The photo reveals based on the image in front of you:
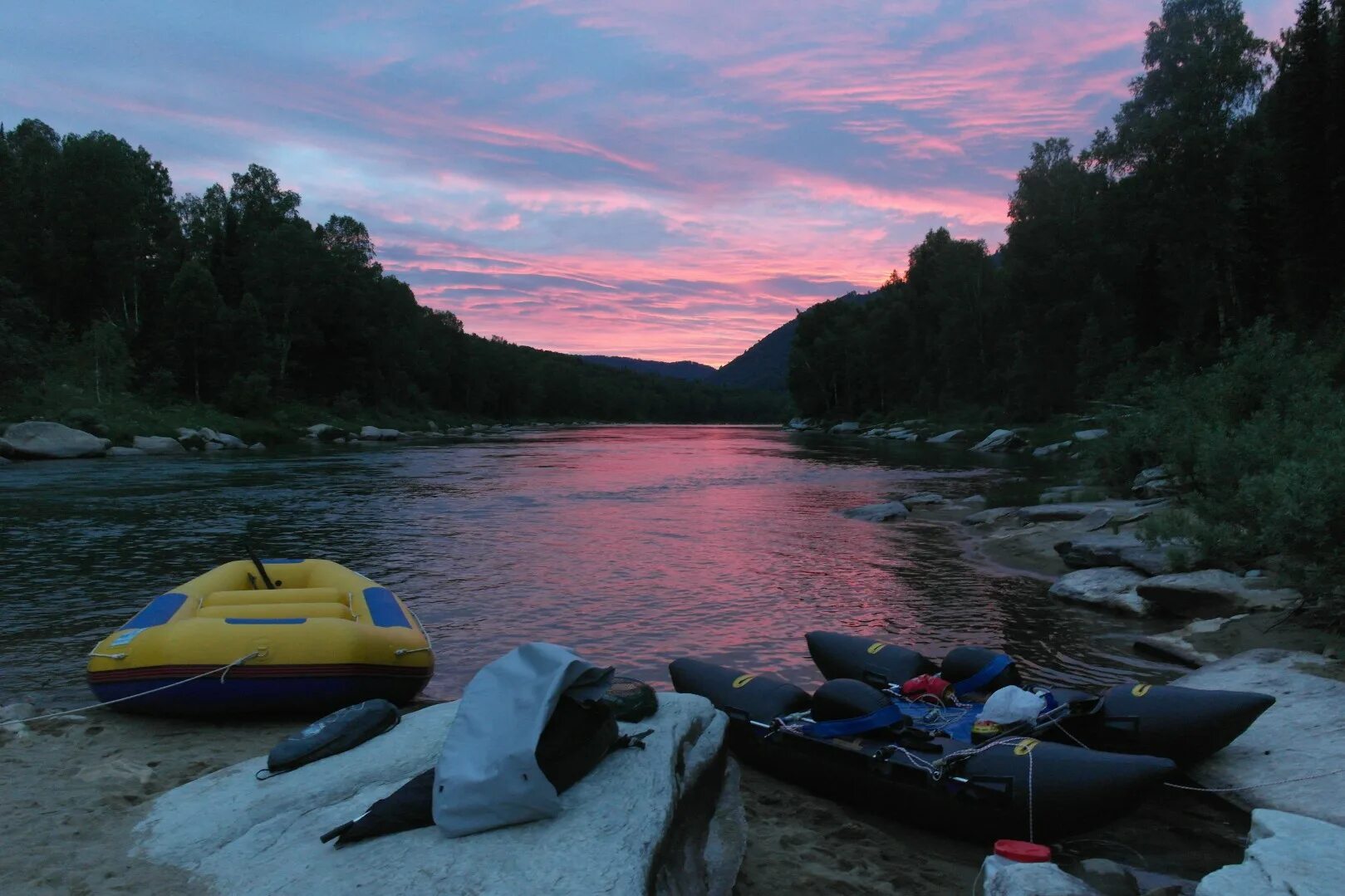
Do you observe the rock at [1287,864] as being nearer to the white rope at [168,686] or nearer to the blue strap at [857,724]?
the blue strap at [857,724]

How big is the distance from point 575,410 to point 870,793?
126636 mm

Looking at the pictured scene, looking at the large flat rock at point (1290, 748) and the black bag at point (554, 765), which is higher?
the black bag at point (554, 765)

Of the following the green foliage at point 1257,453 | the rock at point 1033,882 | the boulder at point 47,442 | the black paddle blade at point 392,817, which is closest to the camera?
the rock at point 1033,882

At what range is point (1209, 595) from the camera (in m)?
8.65

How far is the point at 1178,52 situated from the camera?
3569cm

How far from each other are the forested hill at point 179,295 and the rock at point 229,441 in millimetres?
6015

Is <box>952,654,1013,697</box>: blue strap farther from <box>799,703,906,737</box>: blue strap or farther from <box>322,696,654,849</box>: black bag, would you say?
<box>322,696,654,849</box>: black bag

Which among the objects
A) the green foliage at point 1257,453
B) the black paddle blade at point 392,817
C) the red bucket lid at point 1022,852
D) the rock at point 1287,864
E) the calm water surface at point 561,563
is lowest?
the calm water surface at point 561,563

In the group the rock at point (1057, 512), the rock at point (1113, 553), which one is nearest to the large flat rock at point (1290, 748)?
the rock at point (1113, 553)

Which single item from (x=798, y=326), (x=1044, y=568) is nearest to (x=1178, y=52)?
(x=1044, y=568)

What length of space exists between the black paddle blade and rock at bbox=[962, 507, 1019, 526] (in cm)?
1442

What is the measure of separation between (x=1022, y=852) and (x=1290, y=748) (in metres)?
2.26

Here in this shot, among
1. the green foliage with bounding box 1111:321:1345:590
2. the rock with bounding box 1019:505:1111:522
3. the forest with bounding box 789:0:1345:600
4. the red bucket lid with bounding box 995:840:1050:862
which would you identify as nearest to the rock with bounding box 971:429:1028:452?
the forest with bounding box 789:0:1345:600

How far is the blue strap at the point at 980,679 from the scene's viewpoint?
18.9 ft
